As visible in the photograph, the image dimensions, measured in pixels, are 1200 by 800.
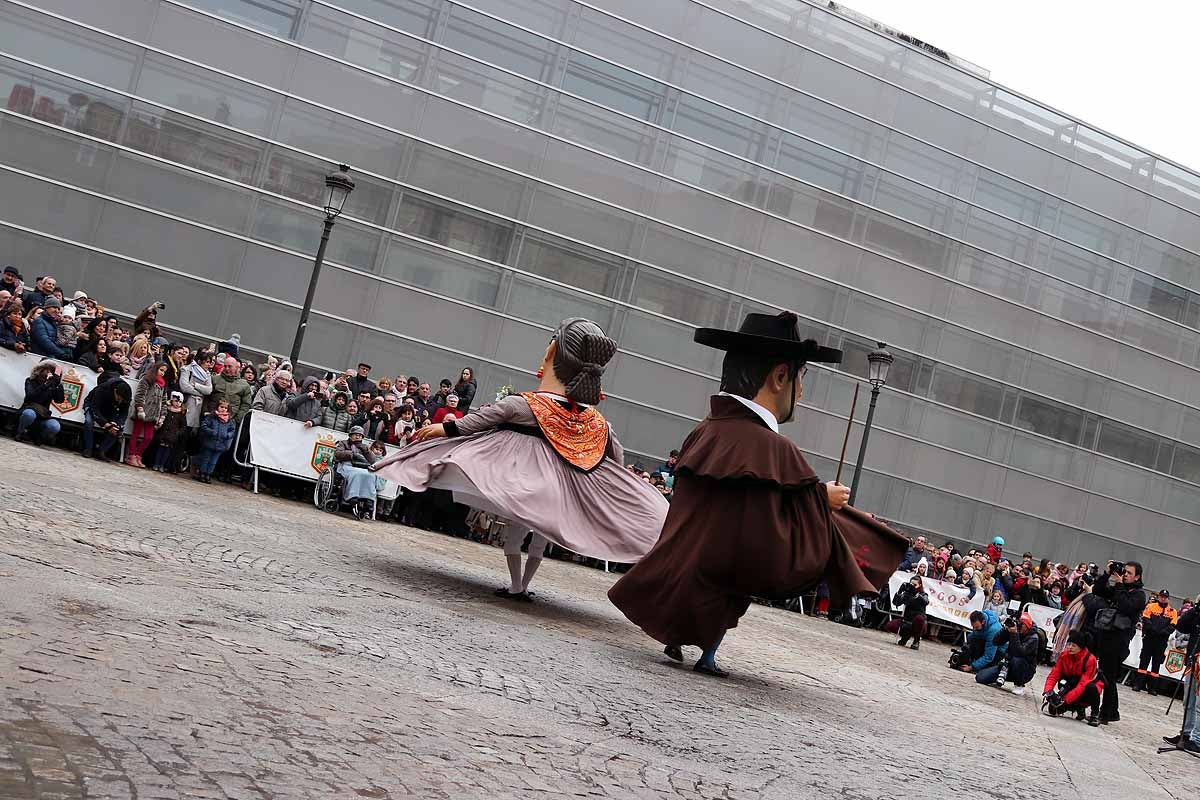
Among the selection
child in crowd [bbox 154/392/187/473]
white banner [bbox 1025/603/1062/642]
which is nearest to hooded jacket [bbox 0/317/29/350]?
child in crowd [bbox 154/392/187/473]

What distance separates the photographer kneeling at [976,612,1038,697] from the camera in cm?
1523

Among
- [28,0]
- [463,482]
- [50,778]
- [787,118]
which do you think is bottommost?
[50,778]

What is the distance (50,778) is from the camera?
3441 millimetres

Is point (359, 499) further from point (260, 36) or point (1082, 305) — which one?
point (1082, 305)

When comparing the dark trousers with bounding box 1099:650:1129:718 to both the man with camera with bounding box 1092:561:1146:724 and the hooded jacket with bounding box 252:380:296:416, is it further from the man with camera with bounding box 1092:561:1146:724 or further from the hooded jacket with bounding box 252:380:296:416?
the hooded jacket with bounding box 252:380:296:416

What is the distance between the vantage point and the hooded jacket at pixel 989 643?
15.5 m

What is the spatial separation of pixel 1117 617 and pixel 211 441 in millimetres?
10615

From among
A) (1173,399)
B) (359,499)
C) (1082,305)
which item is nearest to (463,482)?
(359,499)

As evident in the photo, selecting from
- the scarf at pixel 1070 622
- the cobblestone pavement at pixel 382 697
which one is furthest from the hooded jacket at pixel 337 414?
the scarf at pixel 1070 622

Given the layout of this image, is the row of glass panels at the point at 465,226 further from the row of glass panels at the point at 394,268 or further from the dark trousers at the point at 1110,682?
the dark trousers at the point at 1110,682

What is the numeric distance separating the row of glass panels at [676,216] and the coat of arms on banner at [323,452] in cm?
1095

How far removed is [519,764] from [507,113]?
86.5 feet

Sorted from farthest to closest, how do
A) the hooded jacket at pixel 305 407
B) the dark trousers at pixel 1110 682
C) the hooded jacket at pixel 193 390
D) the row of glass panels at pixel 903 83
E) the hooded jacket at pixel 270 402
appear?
1. the row of glass panels at pixel 903 83
2. the hooded jacket at pixel 305 407
3. the hooded jacket at pixel 270 402
4. the hooded jacket at pixel 193 390
5. the dark trousers at pixel 1110 682

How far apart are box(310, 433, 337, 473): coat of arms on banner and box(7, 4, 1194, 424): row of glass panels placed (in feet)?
35.9
